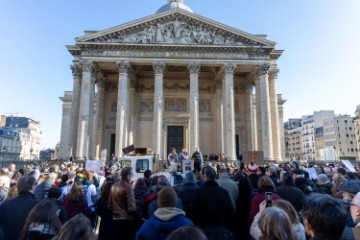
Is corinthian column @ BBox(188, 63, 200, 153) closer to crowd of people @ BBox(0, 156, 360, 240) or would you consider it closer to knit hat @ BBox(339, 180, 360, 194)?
crowd of people @ BBox(0, 156, 360, 240)

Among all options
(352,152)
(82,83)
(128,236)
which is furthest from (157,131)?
(352,152)

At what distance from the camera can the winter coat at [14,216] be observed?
11.8 ft

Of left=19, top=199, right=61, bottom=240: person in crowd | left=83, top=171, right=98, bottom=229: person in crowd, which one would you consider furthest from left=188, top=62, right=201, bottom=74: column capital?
left=19, top=199, right=61, bottom=240: person in crowd

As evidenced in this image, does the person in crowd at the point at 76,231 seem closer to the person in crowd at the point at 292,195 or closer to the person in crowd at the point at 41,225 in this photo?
the person in crowd at the point at 41,225

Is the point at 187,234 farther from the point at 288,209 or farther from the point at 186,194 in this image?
the point at 186,194

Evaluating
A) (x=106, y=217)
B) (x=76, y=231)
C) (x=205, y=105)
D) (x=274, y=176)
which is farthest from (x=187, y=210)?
(x=205, y=105)

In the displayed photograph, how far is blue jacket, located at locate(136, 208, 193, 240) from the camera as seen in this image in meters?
2.96

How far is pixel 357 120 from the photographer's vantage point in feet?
196

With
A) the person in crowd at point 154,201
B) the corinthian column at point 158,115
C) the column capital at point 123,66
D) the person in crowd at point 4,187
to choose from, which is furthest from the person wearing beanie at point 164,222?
Result: the column capital at point 123,66

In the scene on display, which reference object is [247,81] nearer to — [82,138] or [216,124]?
[216,124]

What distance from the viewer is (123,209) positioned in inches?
191

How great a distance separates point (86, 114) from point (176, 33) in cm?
1240

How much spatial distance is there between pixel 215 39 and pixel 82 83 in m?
14.5

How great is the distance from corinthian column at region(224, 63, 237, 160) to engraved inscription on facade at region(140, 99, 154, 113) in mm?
9947
